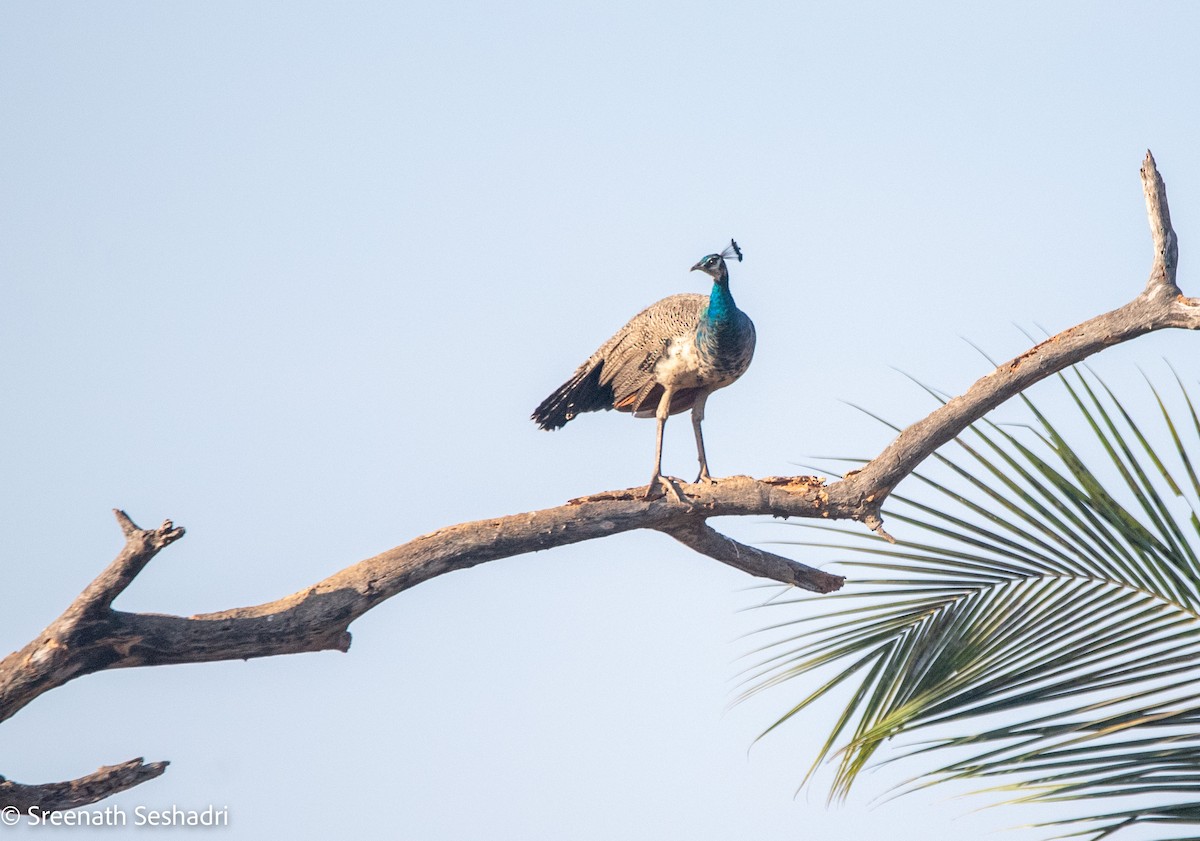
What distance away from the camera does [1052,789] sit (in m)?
3.20

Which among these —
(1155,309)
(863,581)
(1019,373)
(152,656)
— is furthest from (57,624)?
(1155,309)

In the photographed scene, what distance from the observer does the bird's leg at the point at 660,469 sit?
534 cm

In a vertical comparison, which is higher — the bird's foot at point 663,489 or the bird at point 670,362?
the bird at point 670,362

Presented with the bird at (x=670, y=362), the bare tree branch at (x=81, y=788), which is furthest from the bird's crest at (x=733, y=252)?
the bare tree branch at (x=81, y=788)

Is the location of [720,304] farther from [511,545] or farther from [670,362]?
[511,545]

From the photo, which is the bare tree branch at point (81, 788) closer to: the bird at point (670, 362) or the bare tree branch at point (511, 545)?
the bare tree branch at point (511, 545)

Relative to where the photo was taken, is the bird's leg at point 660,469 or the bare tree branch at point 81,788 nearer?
the bare tree branch at point 81,788

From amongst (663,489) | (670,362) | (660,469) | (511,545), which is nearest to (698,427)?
(670,362)

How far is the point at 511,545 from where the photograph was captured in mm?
4770

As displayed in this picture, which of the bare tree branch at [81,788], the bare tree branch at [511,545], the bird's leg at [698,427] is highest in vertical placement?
the bird's leg at [698,427]

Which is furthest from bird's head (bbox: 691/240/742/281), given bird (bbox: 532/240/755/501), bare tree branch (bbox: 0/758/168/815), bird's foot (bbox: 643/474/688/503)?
bare tree branch (bbox: 0/758/168/815)

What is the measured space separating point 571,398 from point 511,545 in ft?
8.99

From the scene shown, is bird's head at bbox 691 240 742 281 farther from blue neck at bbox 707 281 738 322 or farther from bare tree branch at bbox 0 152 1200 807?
bare tree branch at bbox 0 152 1200 807

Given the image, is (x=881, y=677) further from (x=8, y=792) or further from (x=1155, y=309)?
(x=8, y=792)
